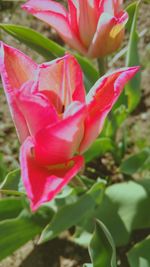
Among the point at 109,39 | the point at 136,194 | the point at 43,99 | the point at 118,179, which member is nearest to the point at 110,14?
the point at 109,39

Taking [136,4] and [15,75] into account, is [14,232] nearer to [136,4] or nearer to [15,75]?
[15,75]

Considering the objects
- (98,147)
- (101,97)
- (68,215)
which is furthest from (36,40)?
(101,97)

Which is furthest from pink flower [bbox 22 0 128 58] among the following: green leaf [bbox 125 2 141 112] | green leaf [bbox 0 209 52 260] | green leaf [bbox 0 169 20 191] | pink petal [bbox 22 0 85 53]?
green leaf [bbox 0 209 52 260]

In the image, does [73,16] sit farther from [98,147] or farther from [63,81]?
[98,147]

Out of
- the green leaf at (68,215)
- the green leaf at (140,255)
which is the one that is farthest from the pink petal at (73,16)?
the green leaf at (140,255)

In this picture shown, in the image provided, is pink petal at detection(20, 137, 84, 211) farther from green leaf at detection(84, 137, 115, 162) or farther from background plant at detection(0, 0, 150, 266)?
green leaf at detection(84, 137, 115, 162)

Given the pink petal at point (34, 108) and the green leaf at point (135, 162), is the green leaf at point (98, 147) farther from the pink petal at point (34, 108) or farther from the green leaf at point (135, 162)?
the pink petal at point (34, 108)

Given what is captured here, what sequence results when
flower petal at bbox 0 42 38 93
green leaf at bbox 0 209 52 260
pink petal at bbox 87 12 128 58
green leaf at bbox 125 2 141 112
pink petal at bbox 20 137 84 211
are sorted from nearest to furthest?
pink petal at bbox 20 137 84 211, flower petal at bbox 0 42 38 93, pink petal at bbox 87 12 128 58, green leaf at bbox 0 209 52 260, green leaf at bbox 125 2 141 112
